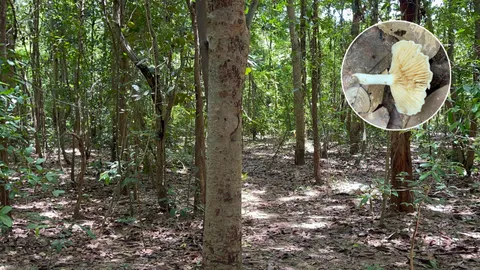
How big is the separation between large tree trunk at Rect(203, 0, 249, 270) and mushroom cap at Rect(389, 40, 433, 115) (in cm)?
141

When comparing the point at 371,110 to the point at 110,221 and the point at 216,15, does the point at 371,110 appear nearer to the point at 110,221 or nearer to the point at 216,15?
the point at 216,15

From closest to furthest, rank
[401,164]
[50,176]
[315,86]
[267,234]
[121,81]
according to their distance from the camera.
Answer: [50,176], [267,234], [401,164], [121,81], [315,86]

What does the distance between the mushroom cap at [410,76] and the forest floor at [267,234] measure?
1246 millimetres

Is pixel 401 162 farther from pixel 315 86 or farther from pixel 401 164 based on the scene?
pixel 315 86

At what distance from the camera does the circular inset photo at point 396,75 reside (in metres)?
3.47

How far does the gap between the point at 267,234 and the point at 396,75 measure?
293 centimetres

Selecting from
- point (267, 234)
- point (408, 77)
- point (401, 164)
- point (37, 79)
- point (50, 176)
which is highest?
point (37, 79)

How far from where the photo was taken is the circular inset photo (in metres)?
3.47

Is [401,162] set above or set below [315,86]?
below

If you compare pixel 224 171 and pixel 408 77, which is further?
pixel 408 77

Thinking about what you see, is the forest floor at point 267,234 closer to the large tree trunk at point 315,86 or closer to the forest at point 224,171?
the forest at point 224,171

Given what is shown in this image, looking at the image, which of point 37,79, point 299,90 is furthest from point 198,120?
point 37,79

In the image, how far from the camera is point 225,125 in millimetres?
2840

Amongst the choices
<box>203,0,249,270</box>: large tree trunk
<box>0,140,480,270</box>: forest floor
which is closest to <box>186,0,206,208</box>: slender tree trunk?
<box>0,140,480,270</box>: forest floor
